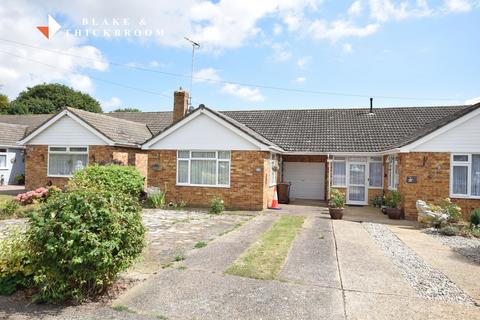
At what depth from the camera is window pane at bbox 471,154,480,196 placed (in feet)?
43.3

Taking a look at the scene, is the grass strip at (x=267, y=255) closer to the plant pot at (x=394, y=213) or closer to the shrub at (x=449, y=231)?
the shrub at (x=449, y=231)

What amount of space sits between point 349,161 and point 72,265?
15.7 m

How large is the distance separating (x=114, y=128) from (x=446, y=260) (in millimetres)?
16584

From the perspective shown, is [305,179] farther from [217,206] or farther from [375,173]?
[217,206]

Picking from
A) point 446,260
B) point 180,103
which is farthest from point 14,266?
point 180,103

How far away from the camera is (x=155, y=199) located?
15211mm

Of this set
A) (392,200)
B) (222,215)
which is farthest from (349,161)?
(222,215)

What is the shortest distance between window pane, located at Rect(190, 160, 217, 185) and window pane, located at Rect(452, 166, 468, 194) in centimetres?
935

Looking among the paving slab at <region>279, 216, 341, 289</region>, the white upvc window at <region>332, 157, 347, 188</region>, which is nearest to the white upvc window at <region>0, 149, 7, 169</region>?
the white upvc window at <region>332, 157, 347, 188</region>

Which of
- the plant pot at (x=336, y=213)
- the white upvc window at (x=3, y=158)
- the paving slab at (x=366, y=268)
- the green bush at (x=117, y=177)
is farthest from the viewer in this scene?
the white upvc window at (x=3, y=158)

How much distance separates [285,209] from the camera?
15680 millimetres

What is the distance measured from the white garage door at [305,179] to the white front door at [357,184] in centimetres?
181

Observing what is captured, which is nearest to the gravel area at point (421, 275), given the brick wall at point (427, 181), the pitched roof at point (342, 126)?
the brick wall at point (427, 181)

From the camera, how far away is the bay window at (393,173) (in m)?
15.4
